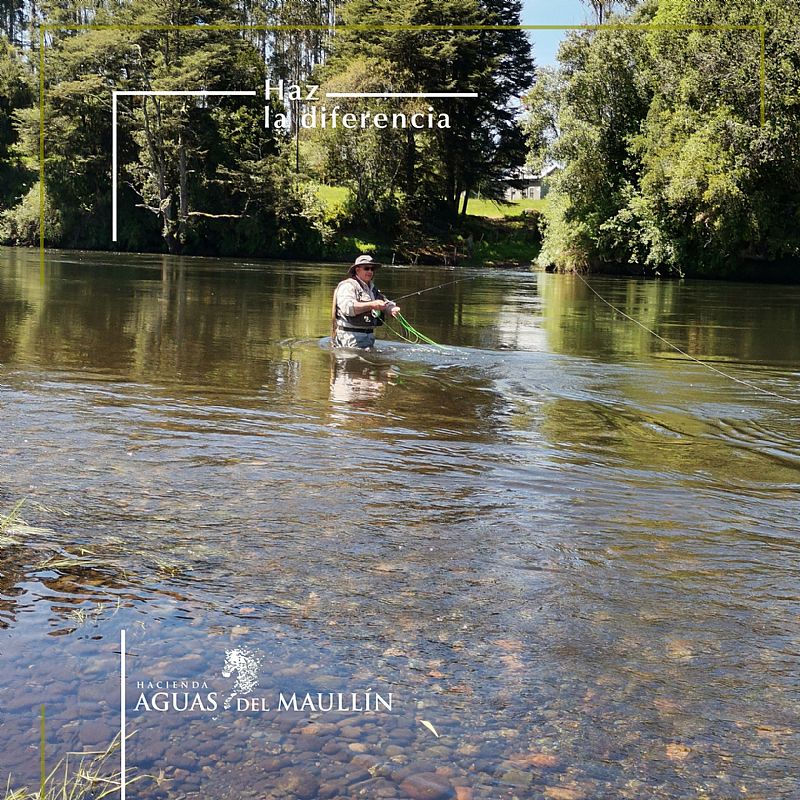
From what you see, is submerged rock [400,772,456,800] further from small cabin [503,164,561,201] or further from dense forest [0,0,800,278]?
small cabin [503,164,561,201]

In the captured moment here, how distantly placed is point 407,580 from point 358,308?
29.2 feet

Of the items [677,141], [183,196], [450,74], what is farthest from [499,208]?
[677,141]

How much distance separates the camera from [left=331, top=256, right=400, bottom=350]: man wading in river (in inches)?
547

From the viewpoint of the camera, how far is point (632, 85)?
4841 centimetres

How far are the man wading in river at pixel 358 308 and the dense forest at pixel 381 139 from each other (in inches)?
1278

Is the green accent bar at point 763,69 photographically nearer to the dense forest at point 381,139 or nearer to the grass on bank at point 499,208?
the dense forest at point 381,139

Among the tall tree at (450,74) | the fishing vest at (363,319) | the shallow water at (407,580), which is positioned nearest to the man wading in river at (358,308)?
the fishing vest at (363,319)

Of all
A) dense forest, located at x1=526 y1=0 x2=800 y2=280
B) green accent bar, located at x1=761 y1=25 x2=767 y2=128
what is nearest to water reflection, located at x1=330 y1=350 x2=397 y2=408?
dense forest, located at x1=526 y1=0 x2=800 y2=280

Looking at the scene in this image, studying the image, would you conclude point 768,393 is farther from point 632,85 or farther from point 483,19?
point 483,19

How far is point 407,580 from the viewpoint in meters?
5.43

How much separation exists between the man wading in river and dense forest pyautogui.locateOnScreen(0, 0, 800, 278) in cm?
3246

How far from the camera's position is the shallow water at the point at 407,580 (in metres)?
3.70

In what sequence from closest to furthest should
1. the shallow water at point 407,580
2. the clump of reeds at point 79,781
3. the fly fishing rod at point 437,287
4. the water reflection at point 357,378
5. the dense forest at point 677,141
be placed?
the clump of reeds at point 79,781
the shallow water at point 407,580
the water reflection at point 357,378
the fly fishing rod at point 437,287
the dense forest at point 677,141

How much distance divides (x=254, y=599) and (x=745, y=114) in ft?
142
